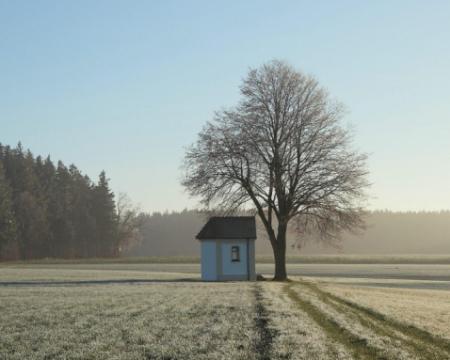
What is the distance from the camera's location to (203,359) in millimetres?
14375

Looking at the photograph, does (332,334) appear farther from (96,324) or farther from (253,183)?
(253,183)

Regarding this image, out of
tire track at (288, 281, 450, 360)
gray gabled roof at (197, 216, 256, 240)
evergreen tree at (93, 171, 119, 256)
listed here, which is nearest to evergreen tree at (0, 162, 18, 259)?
evergreen tree at (93, 171, 119, 256)

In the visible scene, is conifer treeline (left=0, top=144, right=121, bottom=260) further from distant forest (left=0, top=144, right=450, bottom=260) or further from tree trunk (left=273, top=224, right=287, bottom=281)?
tree trunk (left=273, top=224, right=287, bottom=281)

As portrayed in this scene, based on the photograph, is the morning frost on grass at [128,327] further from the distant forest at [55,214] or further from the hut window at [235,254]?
the distant forest at [55,214]

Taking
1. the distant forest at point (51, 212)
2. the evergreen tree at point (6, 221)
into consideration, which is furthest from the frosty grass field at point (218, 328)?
the distant forest at point (51, 212)

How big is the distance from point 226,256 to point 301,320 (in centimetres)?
3064

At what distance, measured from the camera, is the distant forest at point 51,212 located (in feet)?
384

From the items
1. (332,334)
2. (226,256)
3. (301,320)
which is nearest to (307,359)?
(332,334)

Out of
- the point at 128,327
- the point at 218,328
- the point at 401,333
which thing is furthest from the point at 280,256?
the point at 128,327

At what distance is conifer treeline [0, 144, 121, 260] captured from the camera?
11681 cm

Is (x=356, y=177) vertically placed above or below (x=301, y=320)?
above

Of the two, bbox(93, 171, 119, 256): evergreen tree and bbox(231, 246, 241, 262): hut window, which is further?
bbox(93, 171, 119, 256): evergreen tree

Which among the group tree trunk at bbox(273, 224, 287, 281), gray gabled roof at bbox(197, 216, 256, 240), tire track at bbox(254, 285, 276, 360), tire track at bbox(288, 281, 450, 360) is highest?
gray gabled roof at bbox(197, 216, 256, 240)

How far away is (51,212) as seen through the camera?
419 ft
